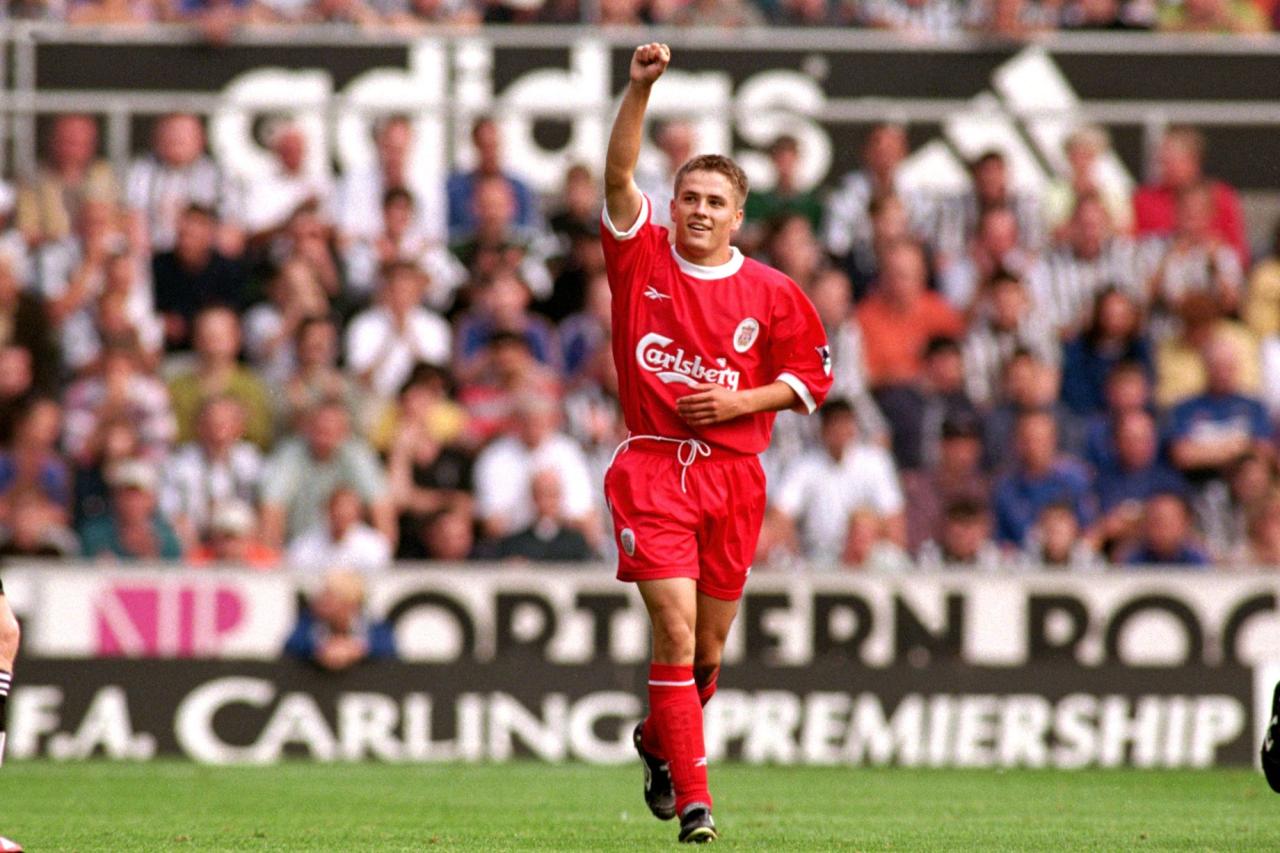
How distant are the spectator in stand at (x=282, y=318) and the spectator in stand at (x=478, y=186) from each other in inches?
46.2

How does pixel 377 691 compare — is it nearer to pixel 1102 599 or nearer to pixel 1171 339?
pixel 1102 599

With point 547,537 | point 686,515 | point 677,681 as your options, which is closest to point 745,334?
point 686,515

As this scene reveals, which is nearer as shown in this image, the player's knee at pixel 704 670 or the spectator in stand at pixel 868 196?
the player's knee at pixel 704 670

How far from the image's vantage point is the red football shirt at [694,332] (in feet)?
26.9

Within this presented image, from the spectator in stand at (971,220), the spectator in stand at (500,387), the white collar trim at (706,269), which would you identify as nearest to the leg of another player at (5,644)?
the white collar trim at (706,269)

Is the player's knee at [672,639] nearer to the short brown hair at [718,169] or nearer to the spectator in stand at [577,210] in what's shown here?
the short brown hair at [718,169]

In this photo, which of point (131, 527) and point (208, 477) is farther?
point (208, 477)

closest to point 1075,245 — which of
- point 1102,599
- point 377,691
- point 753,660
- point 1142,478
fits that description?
point 1142,478

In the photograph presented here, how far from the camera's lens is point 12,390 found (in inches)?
596

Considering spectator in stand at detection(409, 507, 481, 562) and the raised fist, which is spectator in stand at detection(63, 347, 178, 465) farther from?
the raised fist

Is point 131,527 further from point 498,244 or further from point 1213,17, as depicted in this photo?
point 1213,17

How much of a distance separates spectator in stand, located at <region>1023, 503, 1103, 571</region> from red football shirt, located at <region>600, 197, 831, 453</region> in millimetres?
6397

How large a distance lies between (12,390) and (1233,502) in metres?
8.25

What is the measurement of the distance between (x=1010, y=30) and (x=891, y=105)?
117cm
